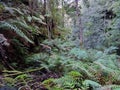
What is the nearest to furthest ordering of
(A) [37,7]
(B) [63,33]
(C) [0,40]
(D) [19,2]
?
1. (C) [0,40]
2. (D) [19,2]
3. (A) [37,7]
4. (B) [63,33]

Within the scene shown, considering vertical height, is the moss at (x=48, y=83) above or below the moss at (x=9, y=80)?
below

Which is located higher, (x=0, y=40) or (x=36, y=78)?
(x=0, y=40)

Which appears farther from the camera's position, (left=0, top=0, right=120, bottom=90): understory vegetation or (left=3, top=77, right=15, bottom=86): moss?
(left=0, top=0, right=120, bottom=90): understory vegetation

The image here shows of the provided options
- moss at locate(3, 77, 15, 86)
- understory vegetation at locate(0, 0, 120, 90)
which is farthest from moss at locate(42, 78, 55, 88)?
moss at locate(3, 77, 15, 86)

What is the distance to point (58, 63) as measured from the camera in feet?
17.0

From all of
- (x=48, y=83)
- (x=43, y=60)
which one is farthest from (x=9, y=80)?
(x=43, y=60)

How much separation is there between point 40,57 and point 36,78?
3.34 feet

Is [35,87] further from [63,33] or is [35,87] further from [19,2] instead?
[63,33]

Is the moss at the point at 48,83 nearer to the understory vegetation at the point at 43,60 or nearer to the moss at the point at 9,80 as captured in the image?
the understory vegetation at the point at 43,60

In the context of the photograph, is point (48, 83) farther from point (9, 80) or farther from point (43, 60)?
point (43, 60)

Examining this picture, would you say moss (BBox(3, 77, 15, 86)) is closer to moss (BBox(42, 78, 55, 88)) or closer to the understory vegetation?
the understory vegetation

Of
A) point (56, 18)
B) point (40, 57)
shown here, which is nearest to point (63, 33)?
point (56, 18)

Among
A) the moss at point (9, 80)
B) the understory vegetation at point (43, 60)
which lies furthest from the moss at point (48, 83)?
the moss at point (9, 80)

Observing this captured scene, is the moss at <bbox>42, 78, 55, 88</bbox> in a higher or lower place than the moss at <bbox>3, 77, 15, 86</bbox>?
lower
